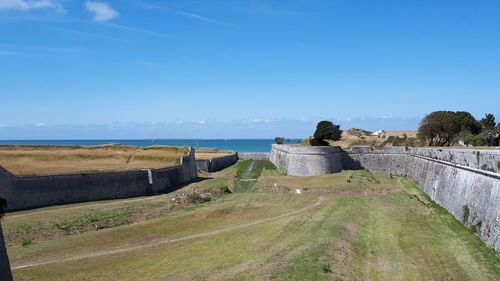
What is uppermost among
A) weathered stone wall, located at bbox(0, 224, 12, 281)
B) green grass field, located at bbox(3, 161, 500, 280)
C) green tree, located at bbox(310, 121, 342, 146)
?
green tree, located at bbox(310, 121, 342, 146)

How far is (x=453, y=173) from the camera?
25531 millimetres

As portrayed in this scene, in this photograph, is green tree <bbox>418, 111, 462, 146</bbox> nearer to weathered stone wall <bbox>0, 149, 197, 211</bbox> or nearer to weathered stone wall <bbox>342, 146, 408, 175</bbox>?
weathered stone wall <bbox>342, 146, 408, 175</bbox>

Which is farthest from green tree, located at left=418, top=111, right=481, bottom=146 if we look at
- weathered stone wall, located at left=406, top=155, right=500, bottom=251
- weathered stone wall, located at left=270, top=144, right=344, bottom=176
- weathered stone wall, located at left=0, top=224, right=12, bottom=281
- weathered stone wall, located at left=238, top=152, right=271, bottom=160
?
weathered stone wall, located at left=0, top=224, right=12, bottom=281

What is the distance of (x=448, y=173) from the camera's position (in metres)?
26.8

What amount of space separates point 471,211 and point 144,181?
2749 centimetres

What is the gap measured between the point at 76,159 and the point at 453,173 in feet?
111

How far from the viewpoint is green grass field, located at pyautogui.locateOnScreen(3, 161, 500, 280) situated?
15289 mm

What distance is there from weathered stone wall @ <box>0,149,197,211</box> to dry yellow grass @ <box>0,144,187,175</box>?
127cm

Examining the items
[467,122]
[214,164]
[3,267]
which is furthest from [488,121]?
[3,267]

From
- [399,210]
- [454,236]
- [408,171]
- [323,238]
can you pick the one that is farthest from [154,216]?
[408,171]

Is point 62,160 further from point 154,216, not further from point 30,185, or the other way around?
point 154,216

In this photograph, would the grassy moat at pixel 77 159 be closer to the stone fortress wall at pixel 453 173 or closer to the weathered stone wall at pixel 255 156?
the stone fortress wall at pixel 453 173

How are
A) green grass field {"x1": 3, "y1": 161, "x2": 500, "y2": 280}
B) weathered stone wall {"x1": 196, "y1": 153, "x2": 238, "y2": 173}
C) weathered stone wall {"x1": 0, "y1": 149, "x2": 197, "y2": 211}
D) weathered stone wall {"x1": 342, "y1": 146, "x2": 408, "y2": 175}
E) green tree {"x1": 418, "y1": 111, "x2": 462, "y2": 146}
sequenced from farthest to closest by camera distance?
weathered stone wall {"x1": 196, "y1": 153, "x2": 238, "y2": 173}, green tree {"x1": 418, "y1": 111, "x2": 462, "y2": 146}, weathered stone wall {"x1": 342, "y1": 146, "x2": 408, "y2": 175}, weathered stone wall {"x1": 0, "y1": 149, "x2": 197, "y2": 211}, green grass field {"x1": 3, "y1": 161, "x2": 500, "y2": 280}

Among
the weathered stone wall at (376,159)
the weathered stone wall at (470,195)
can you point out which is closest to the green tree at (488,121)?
the weathered stone wall at (376,159)
